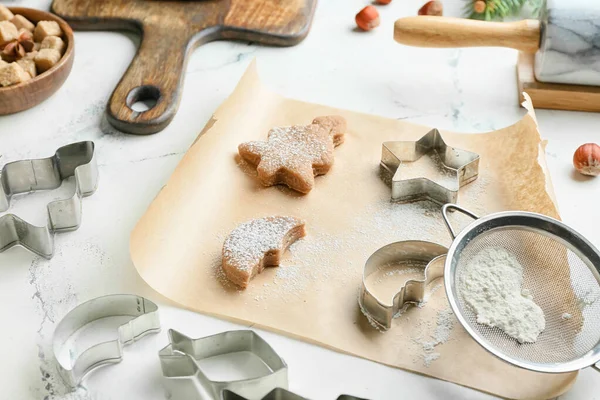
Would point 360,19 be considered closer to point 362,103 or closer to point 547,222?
point 362,103

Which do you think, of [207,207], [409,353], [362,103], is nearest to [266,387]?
[409,353]

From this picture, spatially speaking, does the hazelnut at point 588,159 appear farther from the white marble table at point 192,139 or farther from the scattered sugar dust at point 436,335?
the scattered sugar dust at point 436,335

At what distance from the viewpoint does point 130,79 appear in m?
1.57

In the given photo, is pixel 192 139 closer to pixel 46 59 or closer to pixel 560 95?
pixel 46 59

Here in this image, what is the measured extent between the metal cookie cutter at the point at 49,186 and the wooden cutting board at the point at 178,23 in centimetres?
24

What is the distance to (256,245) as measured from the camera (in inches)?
48.4

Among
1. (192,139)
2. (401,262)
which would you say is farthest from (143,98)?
(401,262)

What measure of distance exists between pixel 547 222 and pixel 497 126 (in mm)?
380

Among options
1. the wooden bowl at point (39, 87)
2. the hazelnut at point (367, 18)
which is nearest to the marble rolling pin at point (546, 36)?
the hazelnut at point (367, 18)

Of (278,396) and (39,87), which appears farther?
(39,87)

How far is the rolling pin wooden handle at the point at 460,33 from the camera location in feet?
5.08

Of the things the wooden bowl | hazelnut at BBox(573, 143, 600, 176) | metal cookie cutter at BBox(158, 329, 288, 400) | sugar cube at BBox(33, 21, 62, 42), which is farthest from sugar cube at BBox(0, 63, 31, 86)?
hazelnut at BBox(573, 143, 600, 176)

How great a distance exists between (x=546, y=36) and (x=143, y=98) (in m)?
0.82

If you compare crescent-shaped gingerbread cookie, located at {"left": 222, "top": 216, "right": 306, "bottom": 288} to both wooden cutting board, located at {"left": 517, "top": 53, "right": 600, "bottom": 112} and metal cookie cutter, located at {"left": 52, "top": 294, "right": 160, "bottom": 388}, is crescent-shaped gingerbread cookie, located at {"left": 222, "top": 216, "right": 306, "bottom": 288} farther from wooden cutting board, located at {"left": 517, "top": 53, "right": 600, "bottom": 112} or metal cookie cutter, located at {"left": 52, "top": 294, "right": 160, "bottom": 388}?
wooden cutting board, located at {"left": 517, "top": 53, "right": 600, "bottom": 112}
